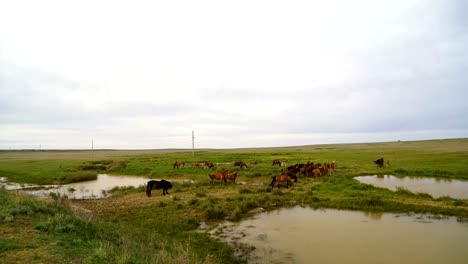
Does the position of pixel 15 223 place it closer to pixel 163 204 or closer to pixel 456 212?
pixel 163 204

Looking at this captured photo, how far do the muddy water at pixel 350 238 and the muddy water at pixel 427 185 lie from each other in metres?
6.30

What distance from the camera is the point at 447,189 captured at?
18594 mm

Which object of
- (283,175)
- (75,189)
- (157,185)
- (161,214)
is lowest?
(75,189)

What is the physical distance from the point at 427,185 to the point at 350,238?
13.2m

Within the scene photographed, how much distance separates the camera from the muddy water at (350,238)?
884 cm

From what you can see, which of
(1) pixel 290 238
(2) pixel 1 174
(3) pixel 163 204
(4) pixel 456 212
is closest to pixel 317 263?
(1) pixel 290 238

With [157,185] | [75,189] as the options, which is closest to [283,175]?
[157,185]

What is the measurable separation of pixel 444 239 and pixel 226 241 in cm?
700

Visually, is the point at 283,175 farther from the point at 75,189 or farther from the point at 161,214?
the point at 75,189

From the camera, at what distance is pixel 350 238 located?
34.3ft

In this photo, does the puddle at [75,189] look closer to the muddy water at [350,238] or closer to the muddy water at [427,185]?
the muddy water at [350,238]

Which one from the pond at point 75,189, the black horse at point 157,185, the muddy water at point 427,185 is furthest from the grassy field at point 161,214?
the pond at point 75,189

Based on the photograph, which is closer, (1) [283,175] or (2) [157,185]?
(2) [157,185]

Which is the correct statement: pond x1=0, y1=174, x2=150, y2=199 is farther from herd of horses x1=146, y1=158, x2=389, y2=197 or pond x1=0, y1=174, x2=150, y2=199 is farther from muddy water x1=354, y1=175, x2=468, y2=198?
muddy water x1=354, y1=175, x2=468, y2=198
